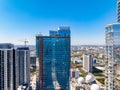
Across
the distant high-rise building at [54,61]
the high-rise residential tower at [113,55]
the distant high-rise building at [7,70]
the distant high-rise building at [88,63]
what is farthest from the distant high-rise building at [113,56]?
the distant high-rise building at [88,63]

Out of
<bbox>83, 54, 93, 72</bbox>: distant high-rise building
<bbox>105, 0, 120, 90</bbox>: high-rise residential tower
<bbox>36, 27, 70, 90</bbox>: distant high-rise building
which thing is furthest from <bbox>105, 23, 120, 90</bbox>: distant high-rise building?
<bbox>83, 54, 93, 72</bbox>: distant high-rise building

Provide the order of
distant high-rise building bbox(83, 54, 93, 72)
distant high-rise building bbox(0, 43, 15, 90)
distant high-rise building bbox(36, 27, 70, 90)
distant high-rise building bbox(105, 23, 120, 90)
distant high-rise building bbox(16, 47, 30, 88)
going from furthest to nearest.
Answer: distant high-rise building bbox(83, 54, 93, 72) → distant high-rise building bbox(16, 47, 30, 88) → distant high-rise building bbox(36, 27, 70, 90) → distant high-rise building bbox(0, 43, 15, 90) → distant high-rise building bbox(105, 23, 120, 90)

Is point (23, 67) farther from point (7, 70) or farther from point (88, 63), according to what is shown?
point (88, 63)

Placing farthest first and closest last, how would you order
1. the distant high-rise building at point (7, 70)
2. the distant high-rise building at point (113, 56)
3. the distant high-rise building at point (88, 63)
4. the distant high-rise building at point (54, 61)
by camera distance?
1. the distant high-rise building at point (88, 63)
2. the distant high-rise building at point (54, 61)
3. the distant high-rise building at point (7, 70)
4. the distant high-rise building at point (113, 56)

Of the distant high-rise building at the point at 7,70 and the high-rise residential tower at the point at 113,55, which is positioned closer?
the high-rise residential tower at the point at 113,55

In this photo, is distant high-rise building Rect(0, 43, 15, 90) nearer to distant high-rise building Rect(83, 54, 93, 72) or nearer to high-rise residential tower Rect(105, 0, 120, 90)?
high-rise residential tower Rect(105, 0, 120, 90)

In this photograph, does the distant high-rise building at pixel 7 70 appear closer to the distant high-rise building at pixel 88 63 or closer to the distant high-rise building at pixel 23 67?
the distant high-rise building at pixel 23 67
